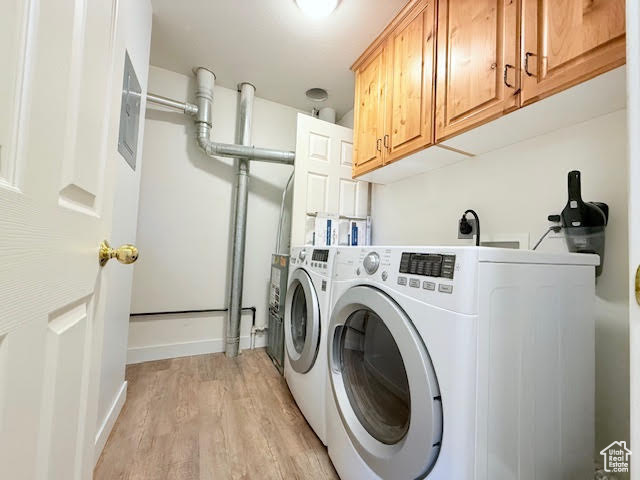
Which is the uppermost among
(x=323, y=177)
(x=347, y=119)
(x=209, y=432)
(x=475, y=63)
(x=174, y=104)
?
(x=347, y=119)

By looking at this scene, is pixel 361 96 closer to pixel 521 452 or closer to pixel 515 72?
pixel 515 72

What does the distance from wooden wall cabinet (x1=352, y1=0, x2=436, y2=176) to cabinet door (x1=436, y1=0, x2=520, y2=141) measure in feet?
0.23

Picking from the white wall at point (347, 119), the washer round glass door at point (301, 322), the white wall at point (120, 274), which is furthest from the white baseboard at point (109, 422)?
the white wall at point (347, 119)

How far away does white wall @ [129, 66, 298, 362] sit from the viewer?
213cm

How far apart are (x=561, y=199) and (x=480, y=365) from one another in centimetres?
93

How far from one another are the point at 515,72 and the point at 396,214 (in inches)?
45.8

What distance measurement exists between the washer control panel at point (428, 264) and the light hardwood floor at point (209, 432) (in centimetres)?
98

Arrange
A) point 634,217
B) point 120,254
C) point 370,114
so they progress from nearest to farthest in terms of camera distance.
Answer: point 634,217 → point 120,254 → point 370,114

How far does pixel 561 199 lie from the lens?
1.11 metres

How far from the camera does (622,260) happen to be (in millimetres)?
935

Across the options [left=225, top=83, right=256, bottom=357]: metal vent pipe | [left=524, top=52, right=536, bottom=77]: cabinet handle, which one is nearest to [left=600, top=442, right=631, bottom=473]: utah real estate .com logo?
[left=524, top=52, right=536, bottom=77]: cabinet handle

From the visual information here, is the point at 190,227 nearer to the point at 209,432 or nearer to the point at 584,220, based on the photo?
the point at 209,432

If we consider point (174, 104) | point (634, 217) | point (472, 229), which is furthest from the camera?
point (174, 104)

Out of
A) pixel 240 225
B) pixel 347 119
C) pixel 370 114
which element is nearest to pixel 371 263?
pixel 370 114
